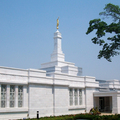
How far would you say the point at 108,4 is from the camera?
2380cm

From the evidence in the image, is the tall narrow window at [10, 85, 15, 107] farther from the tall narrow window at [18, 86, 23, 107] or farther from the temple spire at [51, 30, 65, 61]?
the temple spire at [51, 30, 65, 61]

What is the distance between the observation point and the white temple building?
22188mm

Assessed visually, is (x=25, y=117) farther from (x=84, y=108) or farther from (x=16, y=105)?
(x=84, y=108)

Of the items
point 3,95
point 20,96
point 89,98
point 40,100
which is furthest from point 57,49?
point 3,95

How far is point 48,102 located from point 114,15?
12408 mm

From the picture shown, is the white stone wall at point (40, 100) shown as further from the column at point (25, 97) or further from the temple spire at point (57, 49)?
the temple spire at point (57, 49)

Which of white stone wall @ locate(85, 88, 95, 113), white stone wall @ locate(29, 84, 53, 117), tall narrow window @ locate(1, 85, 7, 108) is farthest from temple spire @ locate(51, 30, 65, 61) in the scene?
tall narrow window @ locate(1, 85, 7, 108)

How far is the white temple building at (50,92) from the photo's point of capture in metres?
22.2

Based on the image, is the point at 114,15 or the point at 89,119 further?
the point at 114,15

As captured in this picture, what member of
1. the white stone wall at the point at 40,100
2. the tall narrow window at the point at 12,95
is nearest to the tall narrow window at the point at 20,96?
the tall narrow window at the point at 12,95

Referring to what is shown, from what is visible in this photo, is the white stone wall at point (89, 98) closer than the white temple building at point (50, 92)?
No

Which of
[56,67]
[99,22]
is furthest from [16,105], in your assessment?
[99,22]

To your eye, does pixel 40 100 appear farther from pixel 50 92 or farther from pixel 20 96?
pixel 20 96

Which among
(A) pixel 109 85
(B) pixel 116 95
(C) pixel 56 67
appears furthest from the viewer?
(A) pixel 109 85
